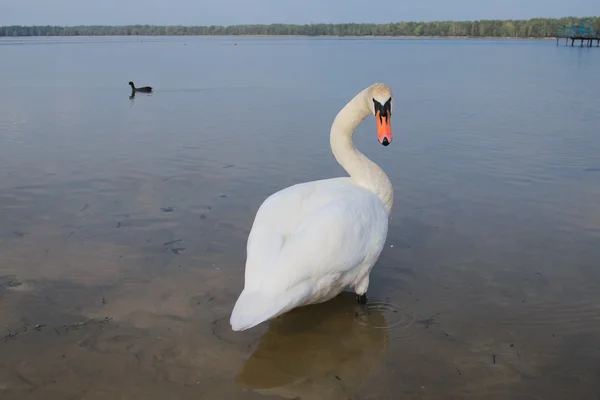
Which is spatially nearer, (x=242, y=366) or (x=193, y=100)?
(x=242, y=366)

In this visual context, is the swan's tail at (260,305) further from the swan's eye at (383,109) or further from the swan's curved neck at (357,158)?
the swan's eye at (383,109)

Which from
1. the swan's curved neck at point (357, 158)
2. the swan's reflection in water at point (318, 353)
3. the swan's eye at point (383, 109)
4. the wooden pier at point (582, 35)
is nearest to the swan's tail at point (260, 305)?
the swan's reflection in water at point (318, 353)

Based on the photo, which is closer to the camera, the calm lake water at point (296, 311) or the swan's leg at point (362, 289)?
the calm lake water at point (296, 311)

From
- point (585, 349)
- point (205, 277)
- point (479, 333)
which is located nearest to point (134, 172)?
point (205, 277)

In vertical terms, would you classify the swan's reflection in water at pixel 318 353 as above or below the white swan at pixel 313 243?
below

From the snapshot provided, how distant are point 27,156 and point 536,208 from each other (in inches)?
315

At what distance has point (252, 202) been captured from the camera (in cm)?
816

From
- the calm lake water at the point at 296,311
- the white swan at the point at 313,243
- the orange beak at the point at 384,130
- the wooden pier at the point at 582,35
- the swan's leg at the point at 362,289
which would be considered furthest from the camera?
the wooden pier at the point at 582,35

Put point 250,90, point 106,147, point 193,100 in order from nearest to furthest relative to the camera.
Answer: point 106,147
point 193,100
point 250,90

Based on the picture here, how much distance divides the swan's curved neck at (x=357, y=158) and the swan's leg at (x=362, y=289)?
89 centimetres

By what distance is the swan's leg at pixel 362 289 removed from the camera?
5.17 meters

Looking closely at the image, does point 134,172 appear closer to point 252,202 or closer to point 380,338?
point 252,202

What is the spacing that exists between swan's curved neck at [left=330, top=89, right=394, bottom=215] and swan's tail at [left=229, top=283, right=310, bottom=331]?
5.73 ft

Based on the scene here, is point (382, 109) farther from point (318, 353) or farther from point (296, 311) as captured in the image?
point (318, 353)
